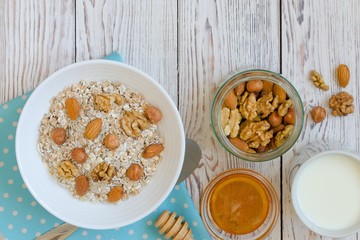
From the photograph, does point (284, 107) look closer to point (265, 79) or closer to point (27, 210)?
point (265, 79)

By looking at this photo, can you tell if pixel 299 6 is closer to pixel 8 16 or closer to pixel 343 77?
pixel 343 77

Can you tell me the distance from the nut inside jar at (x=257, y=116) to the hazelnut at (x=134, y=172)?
0.15 m

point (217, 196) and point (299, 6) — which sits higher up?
point (299, 6)

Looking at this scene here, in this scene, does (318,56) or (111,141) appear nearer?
(111,141)

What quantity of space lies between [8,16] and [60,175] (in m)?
0.29

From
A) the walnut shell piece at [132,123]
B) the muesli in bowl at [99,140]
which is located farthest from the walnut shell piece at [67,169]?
the walnut shell piece at [132,123]

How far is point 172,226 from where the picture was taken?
3.35ft

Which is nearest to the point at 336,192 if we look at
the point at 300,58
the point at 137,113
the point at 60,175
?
the point at 300,58

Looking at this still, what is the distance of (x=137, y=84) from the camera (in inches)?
38.8

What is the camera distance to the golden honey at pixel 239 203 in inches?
40.7

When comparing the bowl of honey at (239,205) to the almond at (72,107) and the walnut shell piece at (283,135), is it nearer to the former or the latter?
the walnut shell piece at (283,135)

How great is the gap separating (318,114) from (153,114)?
0.29 metres

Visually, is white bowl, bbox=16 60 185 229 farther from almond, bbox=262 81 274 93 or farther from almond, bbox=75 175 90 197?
almond, bbox=262 81 274 93

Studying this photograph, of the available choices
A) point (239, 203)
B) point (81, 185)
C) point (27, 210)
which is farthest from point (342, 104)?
point (27, 210)
